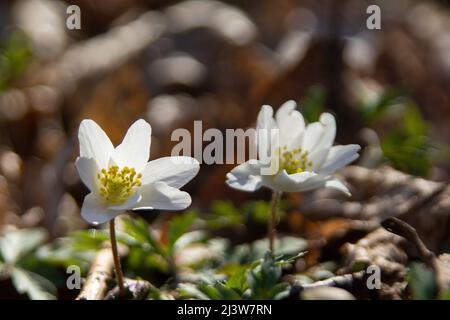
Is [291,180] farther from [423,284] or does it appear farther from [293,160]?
[423,284]

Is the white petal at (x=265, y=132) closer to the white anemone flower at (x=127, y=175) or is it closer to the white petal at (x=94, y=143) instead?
the white anemone flower at (x=127, y=175)

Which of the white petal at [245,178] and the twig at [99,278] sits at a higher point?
the white petal at [245,178]

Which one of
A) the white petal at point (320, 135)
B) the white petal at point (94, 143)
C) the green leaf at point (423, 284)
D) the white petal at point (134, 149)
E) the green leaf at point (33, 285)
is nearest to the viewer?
the green leaf at point (423, 284)

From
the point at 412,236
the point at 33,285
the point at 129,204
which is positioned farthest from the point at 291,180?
the point at 33,285

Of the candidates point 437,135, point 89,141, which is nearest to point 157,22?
point 437,135

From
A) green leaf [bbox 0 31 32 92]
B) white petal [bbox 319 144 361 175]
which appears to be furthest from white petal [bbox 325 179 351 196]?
green leaf [bbox 0 31 32 92]

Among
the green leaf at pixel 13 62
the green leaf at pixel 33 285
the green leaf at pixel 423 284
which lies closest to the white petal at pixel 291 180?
the green leaf at pixel 423 284

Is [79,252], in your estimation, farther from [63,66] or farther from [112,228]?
[63,66]

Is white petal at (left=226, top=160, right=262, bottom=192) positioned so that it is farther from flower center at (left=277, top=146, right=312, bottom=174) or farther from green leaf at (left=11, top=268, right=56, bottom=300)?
green leaf at (left=11, top=268, right=56, bottom=300)
